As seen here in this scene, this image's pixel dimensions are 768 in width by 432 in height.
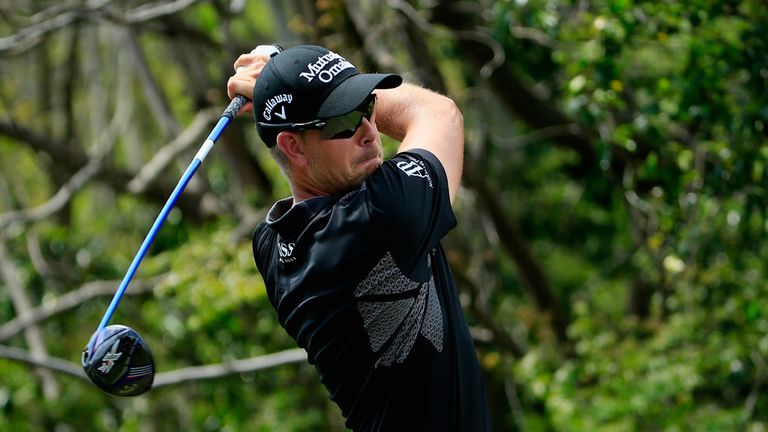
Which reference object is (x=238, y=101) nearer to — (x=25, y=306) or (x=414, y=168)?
(x=414, y=168)

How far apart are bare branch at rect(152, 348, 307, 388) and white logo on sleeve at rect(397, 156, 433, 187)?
4372 millimetres

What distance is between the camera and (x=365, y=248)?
110 inches

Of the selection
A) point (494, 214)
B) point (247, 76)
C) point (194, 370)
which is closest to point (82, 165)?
point (194, 370)

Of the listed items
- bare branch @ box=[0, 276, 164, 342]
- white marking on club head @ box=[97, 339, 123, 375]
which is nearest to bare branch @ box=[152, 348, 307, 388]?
bare branch @ box=[0, 276, 164, 342]

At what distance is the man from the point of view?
9.19 ft

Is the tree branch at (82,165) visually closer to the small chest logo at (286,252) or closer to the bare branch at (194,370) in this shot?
the bare branch at (194,370)

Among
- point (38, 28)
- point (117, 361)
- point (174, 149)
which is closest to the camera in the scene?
point (117, 361)

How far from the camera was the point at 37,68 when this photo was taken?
43.5 feet

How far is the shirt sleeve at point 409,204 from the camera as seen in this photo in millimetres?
2768

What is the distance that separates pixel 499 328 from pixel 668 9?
3.47 meters

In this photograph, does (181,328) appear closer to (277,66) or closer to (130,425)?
(130,425)

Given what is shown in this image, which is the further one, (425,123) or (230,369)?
(230,369)

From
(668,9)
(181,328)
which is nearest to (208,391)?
(181,328)

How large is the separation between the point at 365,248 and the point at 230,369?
5.18m
